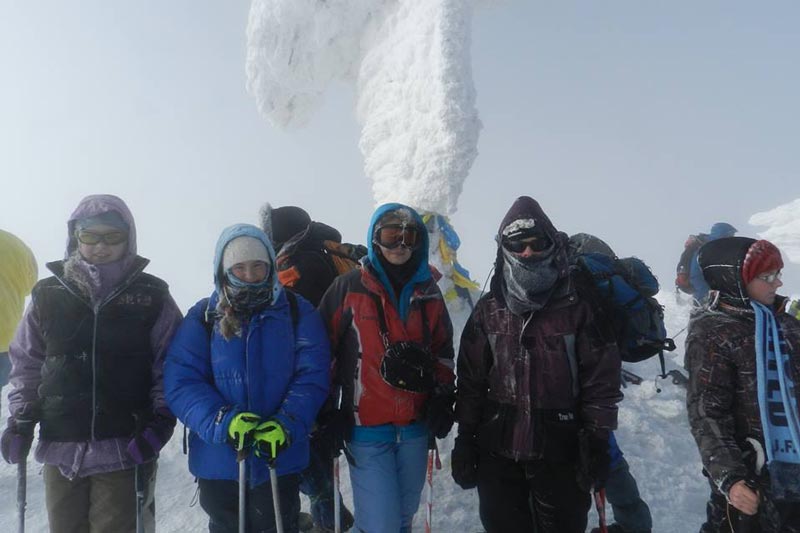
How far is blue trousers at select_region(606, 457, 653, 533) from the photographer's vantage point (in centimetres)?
337

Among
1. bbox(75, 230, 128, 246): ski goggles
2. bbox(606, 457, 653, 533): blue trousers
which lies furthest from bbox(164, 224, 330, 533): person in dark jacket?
bbox(606, 457, 653, 533): blue trousers

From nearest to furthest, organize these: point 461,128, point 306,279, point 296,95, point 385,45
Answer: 1. point 306,279
2. point 461,128
3. point 385,45
4. point 296,95

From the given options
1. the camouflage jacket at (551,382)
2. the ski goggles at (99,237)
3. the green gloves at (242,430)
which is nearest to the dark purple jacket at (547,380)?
the camouflage jacket at (551,382)

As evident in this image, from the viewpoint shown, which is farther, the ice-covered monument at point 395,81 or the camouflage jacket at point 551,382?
the ice-covered monument at point 395,81

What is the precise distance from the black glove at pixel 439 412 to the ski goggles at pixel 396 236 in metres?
0.91

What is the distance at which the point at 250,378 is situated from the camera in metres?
2.46

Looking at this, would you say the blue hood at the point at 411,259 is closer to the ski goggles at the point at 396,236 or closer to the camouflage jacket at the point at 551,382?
the ski goggles at the point at 396,236

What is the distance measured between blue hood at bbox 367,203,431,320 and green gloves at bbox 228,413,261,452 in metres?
1.04

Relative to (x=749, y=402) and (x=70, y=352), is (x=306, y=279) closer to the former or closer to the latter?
(x=70, y=352)

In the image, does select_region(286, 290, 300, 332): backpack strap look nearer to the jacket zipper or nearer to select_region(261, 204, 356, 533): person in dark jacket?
select_region(261, 204, 356, 533): person in dark jacket

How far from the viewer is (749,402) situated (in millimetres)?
2311

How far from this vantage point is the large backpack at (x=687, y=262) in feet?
17.6

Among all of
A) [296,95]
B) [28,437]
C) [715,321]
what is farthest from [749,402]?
[296,95]

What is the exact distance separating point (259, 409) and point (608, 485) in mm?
2709
